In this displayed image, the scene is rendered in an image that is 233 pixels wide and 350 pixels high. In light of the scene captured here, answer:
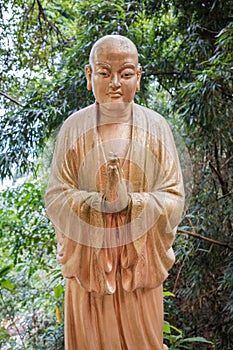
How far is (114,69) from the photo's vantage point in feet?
5.25

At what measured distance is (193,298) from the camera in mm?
2963

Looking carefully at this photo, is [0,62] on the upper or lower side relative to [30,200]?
upper

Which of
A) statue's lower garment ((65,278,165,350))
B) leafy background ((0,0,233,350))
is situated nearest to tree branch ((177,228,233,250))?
leafy background ((0,0,233,350))

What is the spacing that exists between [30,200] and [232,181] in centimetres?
128

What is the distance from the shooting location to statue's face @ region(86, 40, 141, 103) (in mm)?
1596

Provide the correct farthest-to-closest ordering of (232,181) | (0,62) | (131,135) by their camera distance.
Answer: (0,62)
(232,181)
(131,135)

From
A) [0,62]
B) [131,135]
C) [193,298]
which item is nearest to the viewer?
[131,135]

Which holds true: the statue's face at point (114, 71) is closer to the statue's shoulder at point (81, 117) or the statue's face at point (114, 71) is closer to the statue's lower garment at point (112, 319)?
the statue's shoulder at point (81, 117)

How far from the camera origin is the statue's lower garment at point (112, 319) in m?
1.63

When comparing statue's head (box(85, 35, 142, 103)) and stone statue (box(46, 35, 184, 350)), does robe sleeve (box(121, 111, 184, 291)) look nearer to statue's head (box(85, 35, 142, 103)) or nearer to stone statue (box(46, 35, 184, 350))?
stone statue (box(46, 35, 184, 350))

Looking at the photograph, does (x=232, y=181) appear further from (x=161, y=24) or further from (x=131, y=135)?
(x=131, y=135)

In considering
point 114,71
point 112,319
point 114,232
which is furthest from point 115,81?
point 112,319

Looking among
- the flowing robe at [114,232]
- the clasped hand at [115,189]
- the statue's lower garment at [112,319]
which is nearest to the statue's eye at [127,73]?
the flowing robe at [114,232]

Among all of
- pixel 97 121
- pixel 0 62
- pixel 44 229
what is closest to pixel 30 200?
pixel 44 229
